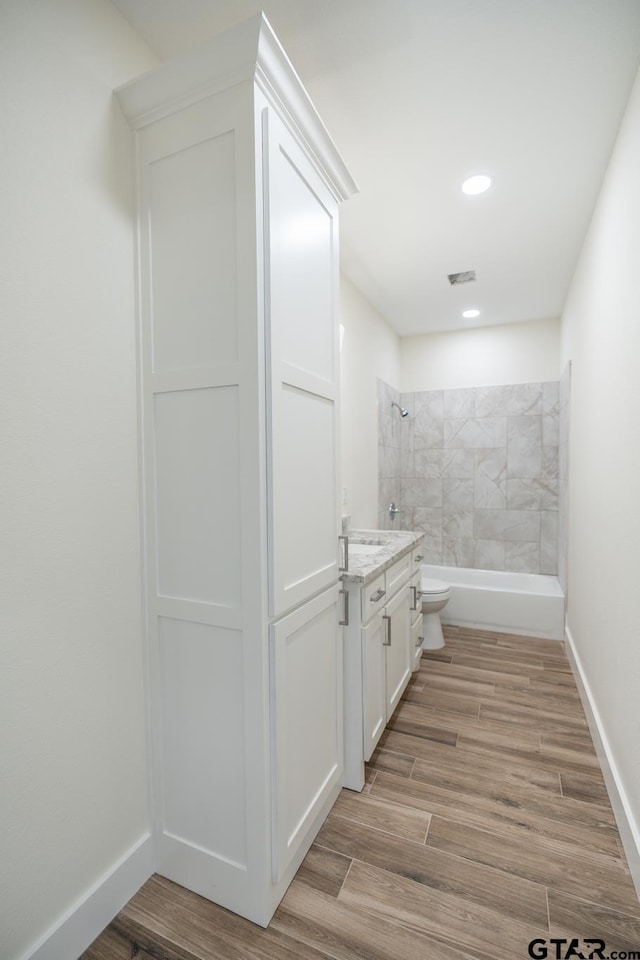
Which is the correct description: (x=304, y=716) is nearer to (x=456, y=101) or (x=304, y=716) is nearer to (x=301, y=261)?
(x=301, y=261)

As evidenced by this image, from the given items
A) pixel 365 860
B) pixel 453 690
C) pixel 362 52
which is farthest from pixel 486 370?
pixel 365 860

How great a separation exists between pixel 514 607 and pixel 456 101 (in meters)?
3.34

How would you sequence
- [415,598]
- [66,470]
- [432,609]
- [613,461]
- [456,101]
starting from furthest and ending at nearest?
[432,609], [415,598], [613,461], [456,101], [66,470]

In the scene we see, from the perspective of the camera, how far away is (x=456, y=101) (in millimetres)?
1732

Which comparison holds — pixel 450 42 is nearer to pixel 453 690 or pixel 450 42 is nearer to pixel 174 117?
pixel 174 117

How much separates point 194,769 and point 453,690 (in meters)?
1.84

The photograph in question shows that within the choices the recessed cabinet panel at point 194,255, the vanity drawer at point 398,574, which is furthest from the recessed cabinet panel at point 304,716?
the recessed cabinet panel at point 194,255

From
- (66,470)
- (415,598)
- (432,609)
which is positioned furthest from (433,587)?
(66,470)

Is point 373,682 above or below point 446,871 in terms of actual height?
above

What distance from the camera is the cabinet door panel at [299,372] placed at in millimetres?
1284

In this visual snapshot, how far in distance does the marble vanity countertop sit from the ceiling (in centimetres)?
181

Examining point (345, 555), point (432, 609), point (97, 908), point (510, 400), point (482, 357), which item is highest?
point (482, 357)

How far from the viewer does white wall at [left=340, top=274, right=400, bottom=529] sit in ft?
10.3

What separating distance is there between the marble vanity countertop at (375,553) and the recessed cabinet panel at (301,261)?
80 centimetres
